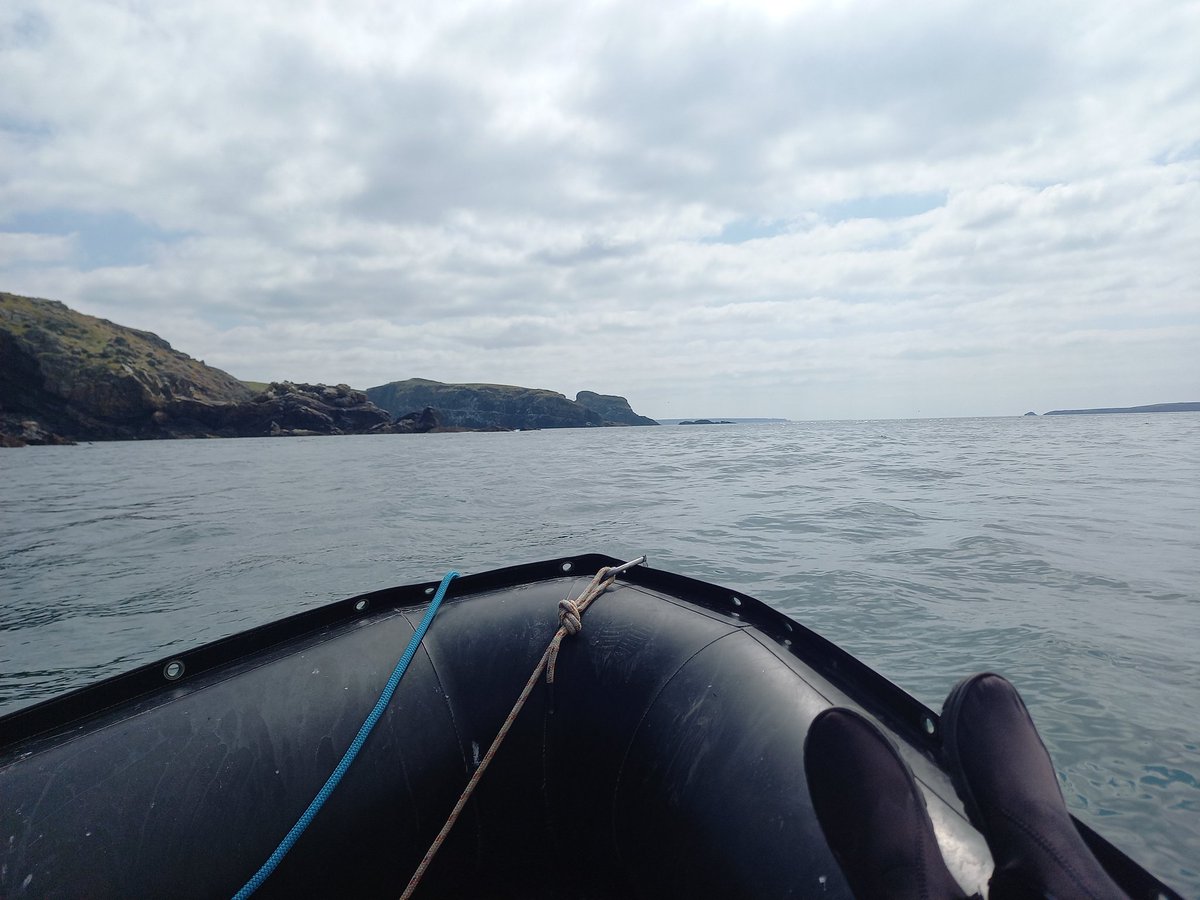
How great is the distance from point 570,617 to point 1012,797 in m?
1.57

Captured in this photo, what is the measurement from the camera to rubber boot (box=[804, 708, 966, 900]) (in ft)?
5.30

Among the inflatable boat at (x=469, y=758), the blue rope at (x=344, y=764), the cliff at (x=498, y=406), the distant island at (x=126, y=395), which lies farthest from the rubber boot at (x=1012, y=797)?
the cliff at (x=498, y=406)

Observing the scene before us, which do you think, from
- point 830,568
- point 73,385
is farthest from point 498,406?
point 830,568

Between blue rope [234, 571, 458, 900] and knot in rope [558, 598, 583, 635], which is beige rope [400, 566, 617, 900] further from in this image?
blue rope [234, 571, 458, 900]

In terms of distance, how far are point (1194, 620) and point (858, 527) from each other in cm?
472

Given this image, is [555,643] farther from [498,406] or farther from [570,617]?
[498,406]

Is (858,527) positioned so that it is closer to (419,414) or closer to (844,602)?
A: (844,602)

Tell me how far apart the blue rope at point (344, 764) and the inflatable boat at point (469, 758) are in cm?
1

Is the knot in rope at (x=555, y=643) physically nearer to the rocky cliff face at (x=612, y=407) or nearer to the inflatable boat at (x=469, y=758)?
the inflatable boat at (x=469, y=758)

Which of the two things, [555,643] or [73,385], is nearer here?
[555,643]

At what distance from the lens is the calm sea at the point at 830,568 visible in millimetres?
3947

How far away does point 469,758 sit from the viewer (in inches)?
90.8

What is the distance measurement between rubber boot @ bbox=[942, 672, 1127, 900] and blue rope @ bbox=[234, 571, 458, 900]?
190 cm

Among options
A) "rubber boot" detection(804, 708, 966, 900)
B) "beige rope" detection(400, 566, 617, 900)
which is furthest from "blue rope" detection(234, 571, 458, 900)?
"rubber boot" detection(804, 708, 966, 900)
